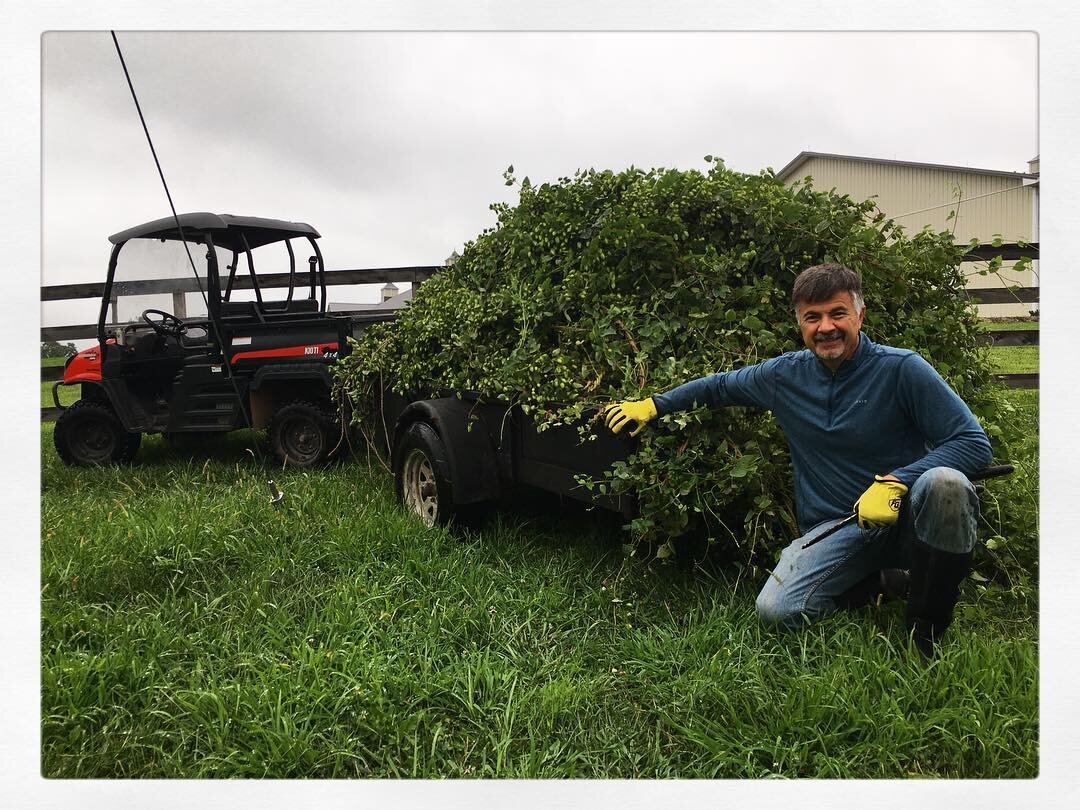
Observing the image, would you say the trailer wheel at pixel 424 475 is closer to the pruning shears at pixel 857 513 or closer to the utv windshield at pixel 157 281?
the pruning shears at pixel 857 513

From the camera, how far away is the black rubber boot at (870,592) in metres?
2.30

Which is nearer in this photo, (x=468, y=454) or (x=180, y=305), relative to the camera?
(x=468, y=454)

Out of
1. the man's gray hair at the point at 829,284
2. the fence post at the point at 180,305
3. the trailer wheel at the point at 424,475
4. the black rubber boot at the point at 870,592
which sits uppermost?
the fence post at the point at 180,305

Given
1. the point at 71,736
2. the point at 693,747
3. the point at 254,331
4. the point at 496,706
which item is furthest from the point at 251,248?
the point at 693,747

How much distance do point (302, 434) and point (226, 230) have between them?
1661mm

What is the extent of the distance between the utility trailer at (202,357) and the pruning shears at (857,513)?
3747 millimetres

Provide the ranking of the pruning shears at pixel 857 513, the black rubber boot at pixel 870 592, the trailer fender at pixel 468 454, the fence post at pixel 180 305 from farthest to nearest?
the fence post at pixel 180 305 < the trailer fender at pixel 468 454 < the black rubber boot at pixel 870 592 < the pruning shears at pixel 857 513

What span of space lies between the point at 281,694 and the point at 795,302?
6.56 ft

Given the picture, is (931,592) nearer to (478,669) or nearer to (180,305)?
(478,669)

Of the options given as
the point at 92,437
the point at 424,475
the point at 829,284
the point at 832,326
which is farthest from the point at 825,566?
the point at 92,437

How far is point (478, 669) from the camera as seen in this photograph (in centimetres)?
229

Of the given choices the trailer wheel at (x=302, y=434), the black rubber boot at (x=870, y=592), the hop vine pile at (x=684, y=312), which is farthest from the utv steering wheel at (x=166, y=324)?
the black rubber boot at (x=870, y=592)

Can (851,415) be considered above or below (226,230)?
below

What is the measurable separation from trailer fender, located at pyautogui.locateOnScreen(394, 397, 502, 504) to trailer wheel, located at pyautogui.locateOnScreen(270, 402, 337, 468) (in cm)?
208
